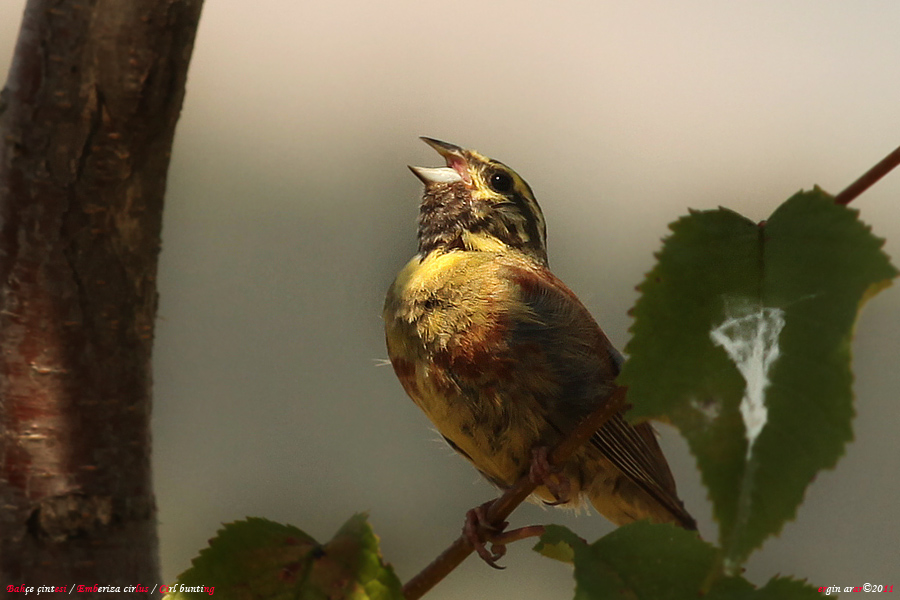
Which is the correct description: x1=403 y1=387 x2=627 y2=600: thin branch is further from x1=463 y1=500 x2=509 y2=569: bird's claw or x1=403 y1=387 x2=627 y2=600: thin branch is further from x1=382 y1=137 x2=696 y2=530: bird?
x1=382 y1=137 x2=696 y2=530: bird

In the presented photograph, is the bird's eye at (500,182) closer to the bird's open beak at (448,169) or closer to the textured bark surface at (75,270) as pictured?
the bird's open beak at (448,169)

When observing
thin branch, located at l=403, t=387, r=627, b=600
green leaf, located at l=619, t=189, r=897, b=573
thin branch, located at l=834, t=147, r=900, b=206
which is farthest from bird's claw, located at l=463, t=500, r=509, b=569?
thin branch, located at l=834, t=147, r=900, b=206

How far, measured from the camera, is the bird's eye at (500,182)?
9.23ft

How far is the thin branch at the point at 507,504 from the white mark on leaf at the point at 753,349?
0.15 meters

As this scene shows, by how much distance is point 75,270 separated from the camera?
4.68 feet

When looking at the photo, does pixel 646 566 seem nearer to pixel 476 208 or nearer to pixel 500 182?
pixel 476 208

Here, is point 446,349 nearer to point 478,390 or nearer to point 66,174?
point 478,390

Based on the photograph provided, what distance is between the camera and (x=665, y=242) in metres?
0.92

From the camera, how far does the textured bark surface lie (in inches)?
54.0

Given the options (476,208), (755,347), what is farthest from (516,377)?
(755,347)

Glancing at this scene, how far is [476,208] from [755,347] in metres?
1.92

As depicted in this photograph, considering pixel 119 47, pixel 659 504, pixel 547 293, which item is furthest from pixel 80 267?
pixel 659 504

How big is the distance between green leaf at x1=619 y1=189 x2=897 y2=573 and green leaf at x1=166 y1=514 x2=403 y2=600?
559 millimetres

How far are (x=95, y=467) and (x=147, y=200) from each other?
0.45 metres
